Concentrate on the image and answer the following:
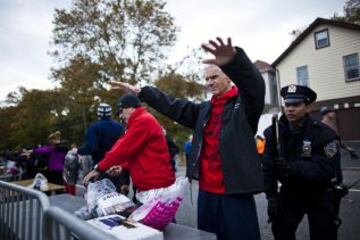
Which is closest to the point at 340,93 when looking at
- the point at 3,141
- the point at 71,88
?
the point at 71,88

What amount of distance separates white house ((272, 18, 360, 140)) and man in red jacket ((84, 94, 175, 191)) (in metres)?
20.4

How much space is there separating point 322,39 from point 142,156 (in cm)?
2285

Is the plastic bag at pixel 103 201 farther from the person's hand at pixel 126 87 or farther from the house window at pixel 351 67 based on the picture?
the house window at pixel 351 67

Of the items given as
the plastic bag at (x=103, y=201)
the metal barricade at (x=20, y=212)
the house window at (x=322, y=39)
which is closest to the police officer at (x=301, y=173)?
the plastic bag at (x=103, y=201)

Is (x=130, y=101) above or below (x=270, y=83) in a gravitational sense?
below

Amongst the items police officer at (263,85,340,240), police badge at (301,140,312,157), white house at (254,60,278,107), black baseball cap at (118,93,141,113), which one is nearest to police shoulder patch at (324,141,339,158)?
police officer at (263,85,340,240)

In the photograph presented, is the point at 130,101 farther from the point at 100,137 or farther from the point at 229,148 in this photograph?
the point at 100,137

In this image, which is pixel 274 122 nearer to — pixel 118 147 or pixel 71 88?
pixel 118 147

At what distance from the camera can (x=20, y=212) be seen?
361cm

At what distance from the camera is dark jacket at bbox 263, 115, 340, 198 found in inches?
118

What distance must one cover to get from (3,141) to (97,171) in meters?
49.8

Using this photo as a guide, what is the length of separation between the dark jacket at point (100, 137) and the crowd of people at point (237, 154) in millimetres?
1603

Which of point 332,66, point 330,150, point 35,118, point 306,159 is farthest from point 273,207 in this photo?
point 35,118

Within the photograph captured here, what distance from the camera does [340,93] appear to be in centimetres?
2222
